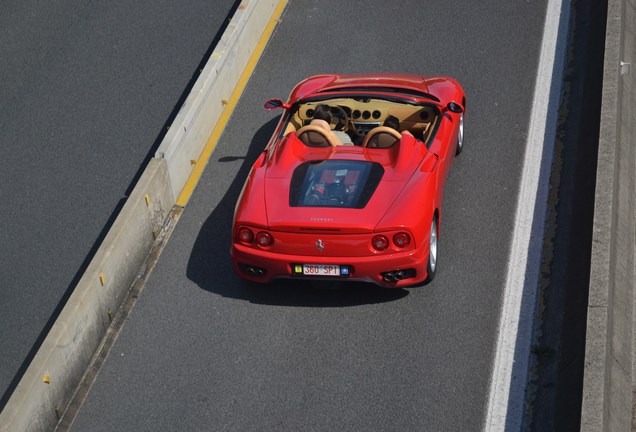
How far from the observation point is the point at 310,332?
9695 millimetres

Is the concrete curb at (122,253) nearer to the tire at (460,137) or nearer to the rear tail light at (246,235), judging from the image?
the rear tail light at (246,235)

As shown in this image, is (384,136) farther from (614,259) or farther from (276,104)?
(614,259)

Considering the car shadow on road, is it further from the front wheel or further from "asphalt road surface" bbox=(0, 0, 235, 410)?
Answer: "asphalt road surface" bbox=(0, 0, 235, 410)

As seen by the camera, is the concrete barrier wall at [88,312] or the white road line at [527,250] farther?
the white road line at [527,250]

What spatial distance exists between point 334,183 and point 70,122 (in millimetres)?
4407

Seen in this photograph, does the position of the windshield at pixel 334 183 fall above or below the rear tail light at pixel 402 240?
above

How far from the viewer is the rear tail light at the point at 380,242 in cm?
948

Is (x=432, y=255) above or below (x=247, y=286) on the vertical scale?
above

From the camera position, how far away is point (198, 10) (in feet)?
50.5

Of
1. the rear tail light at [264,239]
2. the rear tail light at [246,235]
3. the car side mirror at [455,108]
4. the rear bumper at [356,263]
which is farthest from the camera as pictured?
the car side mirror at [455,108]

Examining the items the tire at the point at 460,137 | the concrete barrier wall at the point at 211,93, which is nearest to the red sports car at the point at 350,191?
the tire at the point at 460,137

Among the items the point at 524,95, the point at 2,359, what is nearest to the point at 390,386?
the point at 2,359

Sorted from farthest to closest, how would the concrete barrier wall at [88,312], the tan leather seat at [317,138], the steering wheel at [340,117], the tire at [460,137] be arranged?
the tire at [460,137] → the steering wheel at [340,117] → the tan leather seat at [317,138] → the concrete barrier wall at [88,312]

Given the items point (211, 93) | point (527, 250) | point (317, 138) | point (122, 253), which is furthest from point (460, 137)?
point (122, 253)
